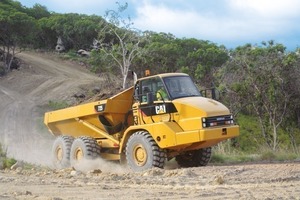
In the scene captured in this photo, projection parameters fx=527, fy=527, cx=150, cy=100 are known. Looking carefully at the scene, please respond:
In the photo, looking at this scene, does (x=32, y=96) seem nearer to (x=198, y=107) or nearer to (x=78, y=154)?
(x=78, y=154)

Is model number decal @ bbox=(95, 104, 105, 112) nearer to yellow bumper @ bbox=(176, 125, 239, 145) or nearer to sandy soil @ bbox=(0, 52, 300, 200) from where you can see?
sandy soil @ bbox=(0, 52, 300, 200)

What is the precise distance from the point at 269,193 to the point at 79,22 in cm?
4855

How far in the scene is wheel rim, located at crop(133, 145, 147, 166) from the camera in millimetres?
12547

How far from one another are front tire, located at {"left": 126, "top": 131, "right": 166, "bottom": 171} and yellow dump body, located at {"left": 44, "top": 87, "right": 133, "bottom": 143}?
150 centimetres

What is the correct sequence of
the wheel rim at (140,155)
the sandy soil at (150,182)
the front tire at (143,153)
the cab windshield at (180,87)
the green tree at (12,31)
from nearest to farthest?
the sandy soil at (150,182)
the front tire at (143,153)
the wheel rim at (140,155)
the cab windshield at (180,87)
the green tree at (12,31)

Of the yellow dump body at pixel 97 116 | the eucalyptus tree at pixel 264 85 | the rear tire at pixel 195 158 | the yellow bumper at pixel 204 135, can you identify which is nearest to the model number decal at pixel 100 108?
the yellow dump body at pixel 97 116

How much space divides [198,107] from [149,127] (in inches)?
53.7

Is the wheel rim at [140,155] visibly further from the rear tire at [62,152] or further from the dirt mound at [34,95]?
the dirt mound at [34,95]

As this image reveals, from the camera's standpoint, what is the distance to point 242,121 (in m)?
29.3

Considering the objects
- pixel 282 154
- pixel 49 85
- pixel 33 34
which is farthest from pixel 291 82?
pixel 33 34

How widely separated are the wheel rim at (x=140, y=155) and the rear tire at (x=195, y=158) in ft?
5.78

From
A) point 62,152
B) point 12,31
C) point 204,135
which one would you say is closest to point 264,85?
point 62,152

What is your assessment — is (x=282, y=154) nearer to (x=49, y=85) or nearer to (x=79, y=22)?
(x=49, y=85)

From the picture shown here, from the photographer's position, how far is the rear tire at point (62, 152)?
14.6 metres
